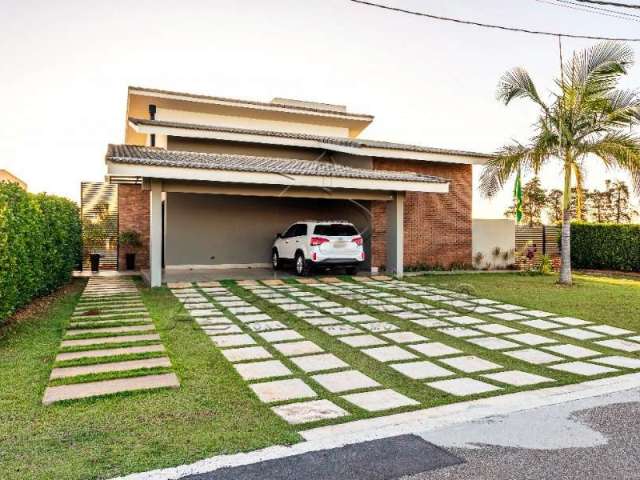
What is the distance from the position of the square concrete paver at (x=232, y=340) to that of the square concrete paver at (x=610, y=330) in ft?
16.8

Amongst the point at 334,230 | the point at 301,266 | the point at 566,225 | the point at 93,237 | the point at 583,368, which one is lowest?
the point at 583,368

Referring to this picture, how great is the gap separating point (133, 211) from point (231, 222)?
3187 mm

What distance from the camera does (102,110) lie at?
58.7 feet

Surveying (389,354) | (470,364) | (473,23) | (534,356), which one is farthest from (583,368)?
(473,23)

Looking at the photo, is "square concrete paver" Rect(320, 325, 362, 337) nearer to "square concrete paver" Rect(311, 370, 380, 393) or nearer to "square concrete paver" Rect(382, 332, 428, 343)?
"square concrete paver" Rect(382, 332, 428, 343)

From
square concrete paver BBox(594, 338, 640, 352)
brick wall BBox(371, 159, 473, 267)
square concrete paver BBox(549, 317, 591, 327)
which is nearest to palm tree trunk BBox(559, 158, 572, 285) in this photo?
brick wall BBox(371, 159, 473, 267)

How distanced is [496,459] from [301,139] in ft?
47.8

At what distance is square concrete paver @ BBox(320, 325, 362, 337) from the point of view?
6767 millimetres

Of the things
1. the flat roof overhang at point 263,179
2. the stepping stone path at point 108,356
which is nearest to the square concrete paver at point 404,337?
the stepping stone path at point 108,356

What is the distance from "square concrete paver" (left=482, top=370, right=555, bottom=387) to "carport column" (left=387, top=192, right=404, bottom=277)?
29.2 feet

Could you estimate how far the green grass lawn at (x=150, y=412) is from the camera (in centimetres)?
304

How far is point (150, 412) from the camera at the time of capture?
3.82 metres

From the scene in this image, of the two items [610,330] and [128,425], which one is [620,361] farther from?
[128,425]

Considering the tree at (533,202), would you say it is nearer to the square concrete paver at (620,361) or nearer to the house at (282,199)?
the house at (282,199)
